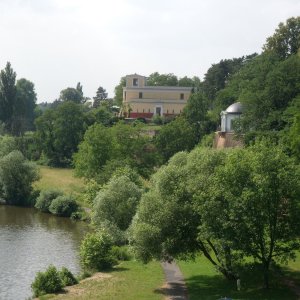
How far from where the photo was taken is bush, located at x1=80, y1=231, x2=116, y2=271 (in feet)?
124

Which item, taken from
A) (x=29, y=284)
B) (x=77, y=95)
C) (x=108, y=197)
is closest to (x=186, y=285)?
(x=29, y=284)

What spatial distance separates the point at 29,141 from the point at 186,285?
68.7 meters

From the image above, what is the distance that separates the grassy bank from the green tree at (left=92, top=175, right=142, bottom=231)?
26226 millimetres

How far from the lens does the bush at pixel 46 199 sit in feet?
213

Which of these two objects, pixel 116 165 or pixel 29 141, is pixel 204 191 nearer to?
pixel 116 165

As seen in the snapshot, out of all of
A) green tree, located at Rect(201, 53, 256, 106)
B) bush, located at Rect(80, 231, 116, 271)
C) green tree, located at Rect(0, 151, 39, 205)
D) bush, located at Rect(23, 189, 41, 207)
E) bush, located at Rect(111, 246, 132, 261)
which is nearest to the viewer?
bush, located at Rect(80, 231, 116, 271)

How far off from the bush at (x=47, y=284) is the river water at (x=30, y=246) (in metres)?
0.87

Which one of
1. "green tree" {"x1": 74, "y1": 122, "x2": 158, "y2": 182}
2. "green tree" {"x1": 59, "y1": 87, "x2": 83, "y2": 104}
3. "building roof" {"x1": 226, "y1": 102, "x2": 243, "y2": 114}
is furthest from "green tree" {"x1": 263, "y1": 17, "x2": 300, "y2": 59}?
"green tree" {"x1": 59, "y1": 87, "x2": 83, "y2": 104}

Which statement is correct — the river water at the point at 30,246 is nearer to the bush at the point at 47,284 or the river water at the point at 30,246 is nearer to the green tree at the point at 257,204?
the bush at the point at 47,284

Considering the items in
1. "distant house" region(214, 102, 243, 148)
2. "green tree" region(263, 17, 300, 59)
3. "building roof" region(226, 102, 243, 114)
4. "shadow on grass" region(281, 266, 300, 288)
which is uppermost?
"green tree" region(263, 17, 300, 59)

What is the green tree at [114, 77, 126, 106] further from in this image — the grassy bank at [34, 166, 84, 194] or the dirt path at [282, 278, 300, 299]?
the dirt path at [282, 278, 300, 299]

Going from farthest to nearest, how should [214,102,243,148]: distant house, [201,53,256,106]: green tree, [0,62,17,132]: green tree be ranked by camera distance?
[201,53,256,106]: green tree, [0,62,17,132]: green tree, [214,102,243,148]: distant house

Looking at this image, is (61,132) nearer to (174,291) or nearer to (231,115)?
(231,115)

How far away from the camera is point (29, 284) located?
35281 mm
